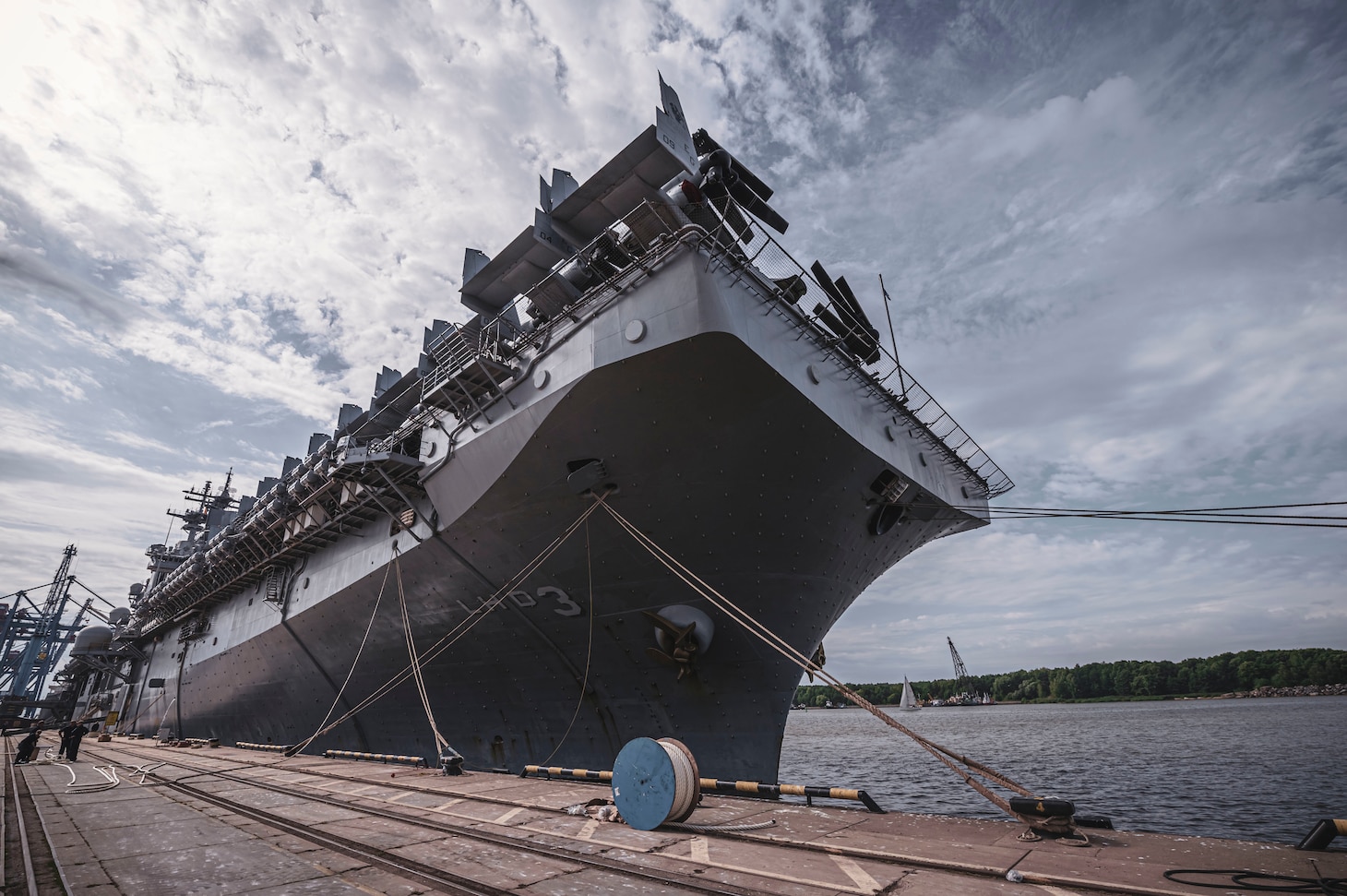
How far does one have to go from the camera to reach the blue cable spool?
5.27 metres

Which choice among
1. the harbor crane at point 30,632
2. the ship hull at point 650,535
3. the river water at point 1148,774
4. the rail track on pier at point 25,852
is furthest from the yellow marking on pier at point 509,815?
the harbor crane at point 30,632

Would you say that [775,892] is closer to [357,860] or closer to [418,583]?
[357,860]

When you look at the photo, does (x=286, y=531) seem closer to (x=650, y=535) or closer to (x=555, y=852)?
(x=650, y=535)

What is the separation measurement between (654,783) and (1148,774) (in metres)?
21.7

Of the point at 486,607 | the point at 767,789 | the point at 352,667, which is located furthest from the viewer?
the point at 352,667

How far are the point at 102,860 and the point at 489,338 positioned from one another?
8.26m

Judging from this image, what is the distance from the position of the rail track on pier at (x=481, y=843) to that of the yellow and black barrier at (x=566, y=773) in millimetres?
487

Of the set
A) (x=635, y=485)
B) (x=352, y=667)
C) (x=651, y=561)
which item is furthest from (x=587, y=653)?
(x=352, y=667)

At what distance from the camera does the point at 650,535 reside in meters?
9.30

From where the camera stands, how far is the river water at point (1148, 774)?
12.8 meters

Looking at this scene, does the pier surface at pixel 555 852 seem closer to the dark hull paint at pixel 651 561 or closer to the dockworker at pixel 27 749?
the dark hull paint at pixel 651 561

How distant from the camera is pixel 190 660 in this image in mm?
25500

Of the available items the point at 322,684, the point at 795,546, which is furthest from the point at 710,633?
the point at 322,684

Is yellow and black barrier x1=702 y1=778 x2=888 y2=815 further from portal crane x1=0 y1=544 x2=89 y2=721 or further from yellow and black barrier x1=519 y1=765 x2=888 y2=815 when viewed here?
portal crane x1=0 y1=544 x2=89 y2=721
